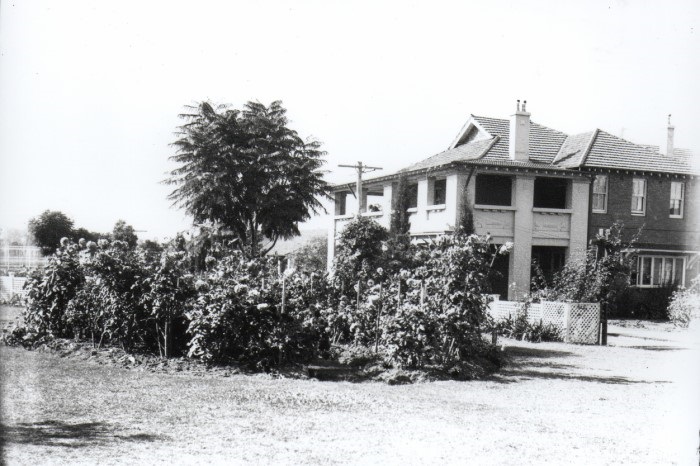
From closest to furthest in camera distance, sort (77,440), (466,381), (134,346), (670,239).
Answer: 1. (77,440)
2. (466,381)
3. (134,346)
4. (670,239)

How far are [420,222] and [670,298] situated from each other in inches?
436

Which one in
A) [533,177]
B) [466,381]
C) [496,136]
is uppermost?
[496,136]

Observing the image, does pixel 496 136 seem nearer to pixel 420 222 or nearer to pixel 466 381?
pixel 420 222

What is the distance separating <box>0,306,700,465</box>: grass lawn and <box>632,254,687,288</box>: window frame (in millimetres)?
19566

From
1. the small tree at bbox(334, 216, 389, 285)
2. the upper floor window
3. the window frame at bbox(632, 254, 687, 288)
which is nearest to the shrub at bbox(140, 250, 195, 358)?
the small tree at bbox(334, 216, 389, 285)

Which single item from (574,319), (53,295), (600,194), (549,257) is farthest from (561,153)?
(53,295)

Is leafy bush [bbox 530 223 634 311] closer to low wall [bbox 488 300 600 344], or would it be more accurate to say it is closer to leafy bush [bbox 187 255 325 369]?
low wall [bbox 488 300 600 344]

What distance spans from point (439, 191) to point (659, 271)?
10713mm

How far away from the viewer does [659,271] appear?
30.8 metres

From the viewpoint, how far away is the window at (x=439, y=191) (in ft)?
106

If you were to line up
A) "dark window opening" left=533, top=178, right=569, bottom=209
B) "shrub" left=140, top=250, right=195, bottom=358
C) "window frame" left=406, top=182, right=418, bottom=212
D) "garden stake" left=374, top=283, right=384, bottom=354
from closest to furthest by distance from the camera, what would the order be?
1. "shrub" left=140, top=250, right=195, bottom=358
2. "garden stake" left=374, top=283, right=384, bottom=354
3. "dark window opening" left=533, top=178, right=569, bottom=209
4. "window frame" left=406, top=182, right=418, bottom=212

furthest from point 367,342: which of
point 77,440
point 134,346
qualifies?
point 77,440

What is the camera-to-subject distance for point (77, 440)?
255 inches

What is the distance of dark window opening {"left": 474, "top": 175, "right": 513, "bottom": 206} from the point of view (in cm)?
2941
